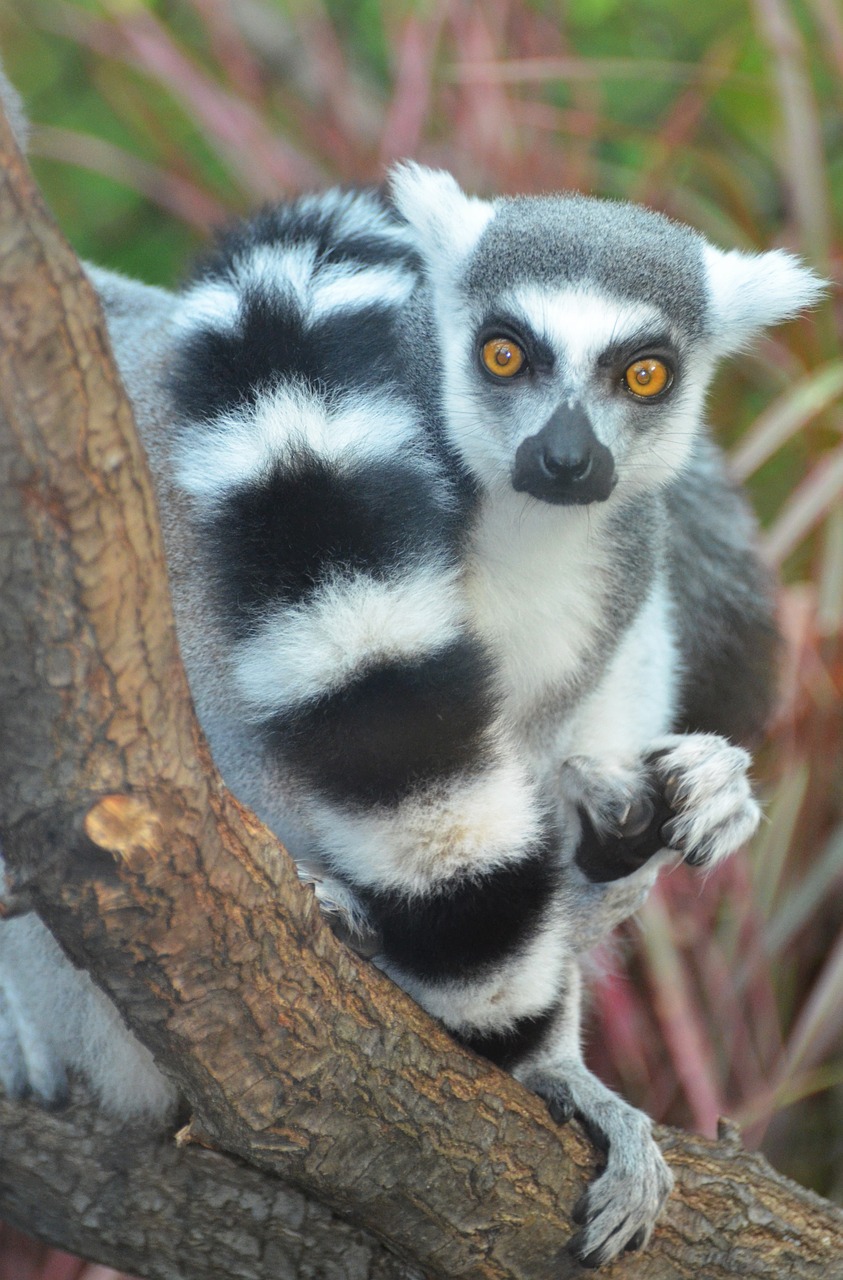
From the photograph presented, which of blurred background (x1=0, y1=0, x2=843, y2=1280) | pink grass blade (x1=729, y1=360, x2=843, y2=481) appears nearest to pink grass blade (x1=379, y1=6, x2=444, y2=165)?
blurred background (x1=0, y1=0, x2=843, y2=1280)

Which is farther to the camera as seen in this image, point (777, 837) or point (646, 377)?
point (777, 837)

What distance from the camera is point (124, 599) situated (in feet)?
3.30

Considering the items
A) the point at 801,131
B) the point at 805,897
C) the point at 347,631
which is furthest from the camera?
the point at 801,131

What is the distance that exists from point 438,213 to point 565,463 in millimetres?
Result: 533

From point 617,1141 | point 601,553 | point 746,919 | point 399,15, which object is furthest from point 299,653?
point 399,15

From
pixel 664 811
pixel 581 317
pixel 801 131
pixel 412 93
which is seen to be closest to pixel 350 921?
pixel 664 811

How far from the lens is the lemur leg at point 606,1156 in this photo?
→ 1501 mm

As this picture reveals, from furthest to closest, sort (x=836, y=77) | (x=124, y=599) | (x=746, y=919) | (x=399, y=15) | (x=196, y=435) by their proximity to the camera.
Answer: (x=399, y=15)
(x=836, y=77)
(x=746, y=919)
(x=196, y=435)
(x=124, y=599)

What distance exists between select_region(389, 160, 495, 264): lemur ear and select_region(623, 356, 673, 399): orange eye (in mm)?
303

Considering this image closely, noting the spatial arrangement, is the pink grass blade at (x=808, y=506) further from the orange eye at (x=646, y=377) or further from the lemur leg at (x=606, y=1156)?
the lemur leg at (x=606, y=1156)

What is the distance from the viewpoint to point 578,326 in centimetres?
161

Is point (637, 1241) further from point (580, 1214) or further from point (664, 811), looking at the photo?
point (664, 811)

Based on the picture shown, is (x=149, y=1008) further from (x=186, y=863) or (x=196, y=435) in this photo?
(x=196, y=435)

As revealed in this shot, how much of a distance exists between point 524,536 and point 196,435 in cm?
52
